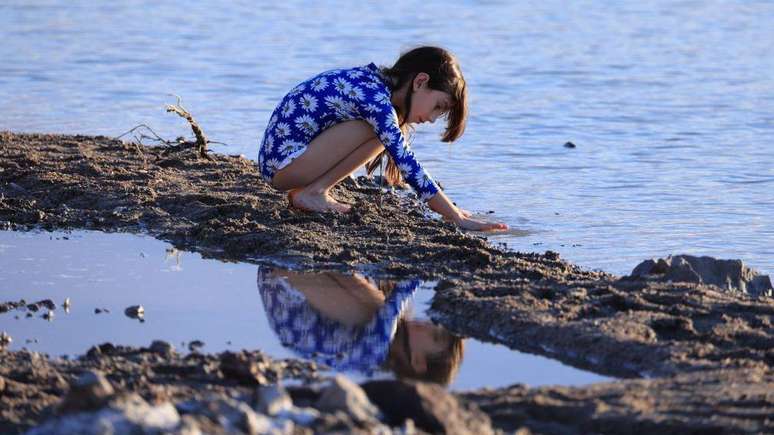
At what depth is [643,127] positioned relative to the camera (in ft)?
35.2

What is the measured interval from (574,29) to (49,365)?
13636mm

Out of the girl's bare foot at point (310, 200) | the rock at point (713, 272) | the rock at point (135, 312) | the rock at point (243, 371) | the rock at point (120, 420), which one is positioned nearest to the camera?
the rock at point (120, 420)

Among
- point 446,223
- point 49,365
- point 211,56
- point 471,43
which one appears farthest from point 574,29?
point 49,365

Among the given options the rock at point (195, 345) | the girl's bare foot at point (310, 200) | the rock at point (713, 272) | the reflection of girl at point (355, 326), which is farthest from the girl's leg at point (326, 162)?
the rock at point (195, 345)

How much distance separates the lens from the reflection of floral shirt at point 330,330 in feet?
14.6

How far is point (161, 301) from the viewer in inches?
204

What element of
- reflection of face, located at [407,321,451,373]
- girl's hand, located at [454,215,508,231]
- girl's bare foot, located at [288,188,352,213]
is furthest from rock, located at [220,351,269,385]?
girl's bare foot, located at [288,188,352,213]

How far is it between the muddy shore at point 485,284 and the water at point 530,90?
910mm

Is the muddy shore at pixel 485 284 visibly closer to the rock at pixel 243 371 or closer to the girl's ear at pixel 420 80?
the rock at pixel 243 371

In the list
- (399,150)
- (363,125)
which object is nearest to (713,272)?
(399,150)

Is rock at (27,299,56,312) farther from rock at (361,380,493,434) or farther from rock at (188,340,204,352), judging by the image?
rock at (361,380,493,434)

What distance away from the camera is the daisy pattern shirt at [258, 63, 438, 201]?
6.11 meters

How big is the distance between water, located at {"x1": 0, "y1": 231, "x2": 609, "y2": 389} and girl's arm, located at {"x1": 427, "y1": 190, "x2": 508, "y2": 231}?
1.67 feet

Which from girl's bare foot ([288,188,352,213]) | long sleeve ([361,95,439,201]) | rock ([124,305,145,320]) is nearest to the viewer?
rock ([124,305,145,320])
